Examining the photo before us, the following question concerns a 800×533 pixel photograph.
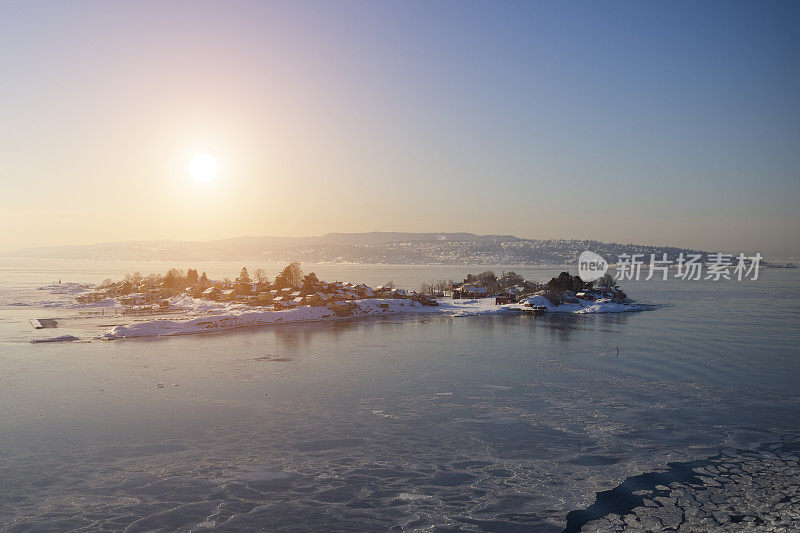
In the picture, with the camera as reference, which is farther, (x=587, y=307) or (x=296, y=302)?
(x=587, y=307)

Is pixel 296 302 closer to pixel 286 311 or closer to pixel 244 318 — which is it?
pixel 286 311

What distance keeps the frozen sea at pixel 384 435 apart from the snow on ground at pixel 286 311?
9.03m

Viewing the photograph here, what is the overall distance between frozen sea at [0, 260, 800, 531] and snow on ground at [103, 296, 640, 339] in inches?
355

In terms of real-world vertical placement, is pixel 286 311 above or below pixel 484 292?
above

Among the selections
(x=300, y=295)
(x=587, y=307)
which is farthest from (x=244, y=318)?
(x=587, y=307)

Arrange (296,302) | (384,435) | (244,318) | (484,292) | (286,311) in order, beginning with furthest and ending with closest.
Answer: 1. (484,292)
2. (296,302)
3. (286,311)
4. (244,318)
5. (384,435)

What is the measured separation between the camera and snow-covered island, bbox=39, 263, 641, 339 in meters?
49.7

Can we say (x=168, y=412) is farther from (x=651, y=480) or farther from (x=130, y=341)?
(x=130, y=341)

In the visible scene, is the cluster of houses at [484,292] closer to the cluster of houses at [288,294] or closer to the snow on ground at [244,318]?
the cluster of houses at [288,294]

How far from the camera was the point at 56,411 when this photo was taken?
1712 cm

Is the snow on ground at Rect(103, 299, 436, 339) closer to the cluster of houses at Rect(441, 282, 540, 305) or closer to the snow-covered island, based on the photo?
the snow-covered island

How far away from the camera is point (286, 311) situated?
169 ft

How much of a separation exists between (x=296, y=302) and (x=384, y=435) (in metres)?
45.5

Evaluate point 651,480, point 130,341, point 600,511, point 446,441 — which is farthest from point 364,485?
point 130,341
